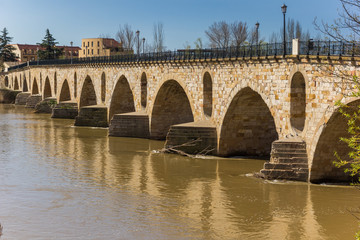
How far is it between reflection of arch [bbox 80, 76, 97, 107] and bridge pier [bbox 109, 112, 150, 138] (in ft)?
50.0

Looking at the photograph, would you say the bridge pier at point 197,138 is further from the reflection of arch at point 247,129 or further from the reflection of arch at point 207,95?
the reflection of arch at point 207,95

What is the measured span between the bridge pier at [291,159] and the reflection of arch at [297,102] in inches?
41.2

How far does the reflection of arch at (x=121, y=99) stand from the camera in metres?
43.3

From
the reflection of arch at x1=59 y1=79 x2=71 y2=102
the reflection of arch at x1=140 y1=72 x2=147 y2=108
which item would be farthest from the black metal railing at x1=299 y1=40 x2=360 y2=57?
the reflection of arch at x1=59 y1=79 x2=71 y2=102

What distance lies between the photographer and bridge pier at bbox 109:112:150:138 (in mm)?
36406

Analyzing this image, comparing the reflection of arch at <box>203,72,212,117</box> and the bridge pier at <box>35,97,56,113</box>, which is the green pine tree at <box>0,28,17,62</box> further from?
the reflection of arch at <box>203,72,212,117</box>

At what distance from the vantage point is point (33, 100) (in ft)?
223

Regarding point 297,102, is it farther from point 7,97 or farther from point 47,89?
point 7,97

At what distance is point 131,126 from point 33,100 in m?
34.6

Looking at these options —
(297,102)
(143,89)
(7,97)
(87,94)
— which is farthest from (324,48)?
(7,97)

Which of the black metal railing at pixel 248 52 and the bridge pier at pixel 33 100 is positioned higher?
the black metal railing at pixel 248 52

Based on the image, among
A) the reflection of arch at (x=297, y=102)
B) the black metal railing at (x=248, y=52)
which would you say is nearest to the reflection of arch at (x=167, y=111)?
the black metal railing at (x=248, y=52)

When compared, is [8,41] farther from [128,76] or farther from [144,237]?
[144,237]

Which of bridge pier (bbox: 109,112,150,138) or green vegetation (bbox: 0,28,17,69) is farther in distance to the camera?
green vegetation (bbox: 0,28,17,69)
